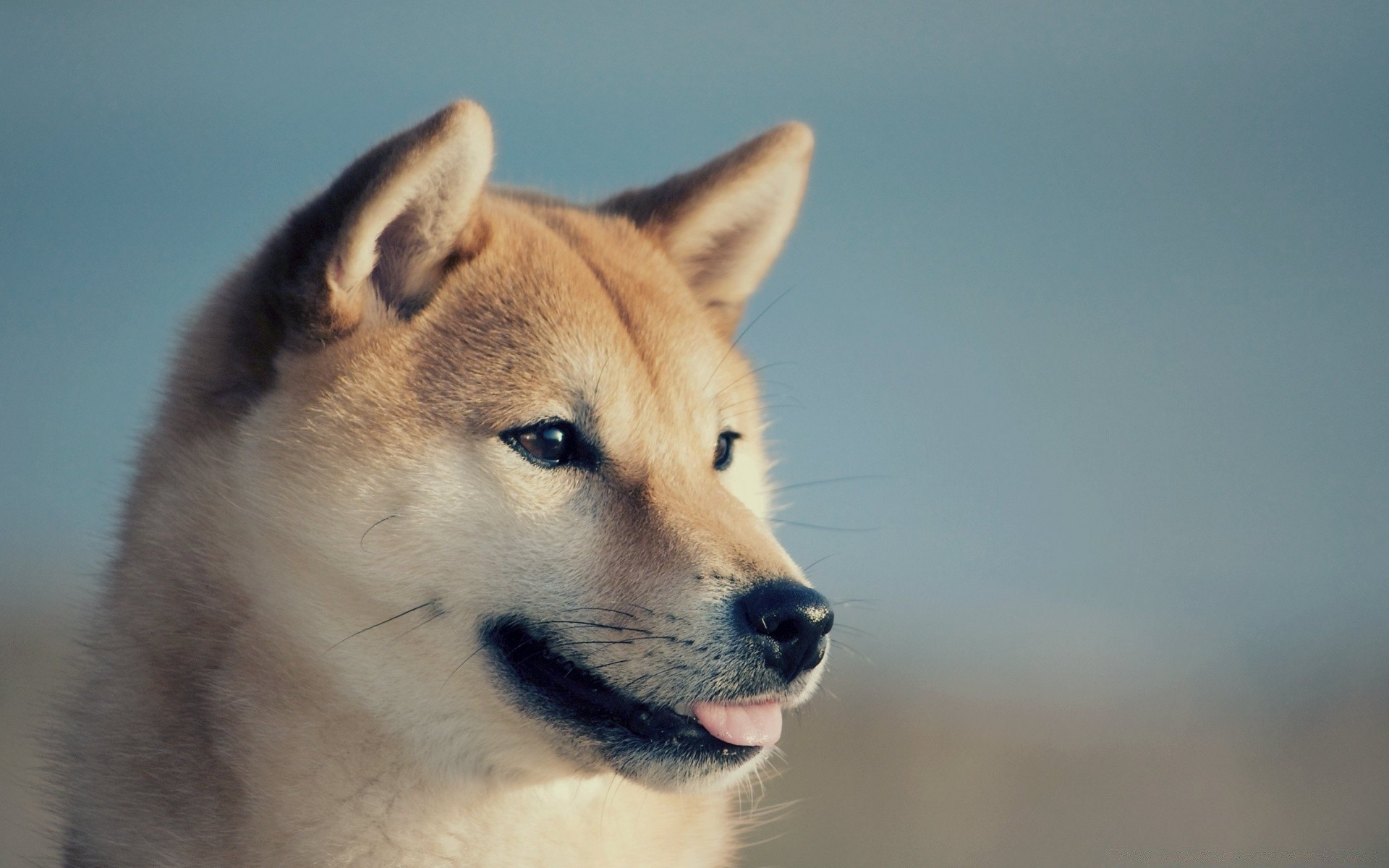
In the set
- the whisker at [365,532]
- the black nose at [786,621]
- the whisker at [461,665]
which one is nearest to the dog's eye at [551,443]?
the whisker at [365,532]

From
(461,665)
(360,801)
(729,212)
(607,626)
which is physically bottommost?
(360,801)

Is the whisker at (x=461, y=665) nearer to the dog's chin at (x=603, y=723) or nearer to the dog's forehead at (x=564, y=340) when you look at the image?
the dog's chin at (x=603, y=723)

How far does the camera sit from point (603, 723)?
2934mm

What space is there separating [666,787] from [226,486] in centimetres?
138

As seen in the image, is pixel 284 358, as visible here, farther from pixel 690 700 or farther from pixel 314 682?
pixel 690 700

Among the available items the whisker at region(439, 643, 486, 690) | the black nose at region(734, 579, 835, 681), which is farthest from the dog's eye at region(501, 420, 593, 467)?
the black nose at region(734, 579, 835, 681)

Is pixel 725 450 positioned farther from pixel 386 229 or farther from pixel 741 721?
pixel 386 229

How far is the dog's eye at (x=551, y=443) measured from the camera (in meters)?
3.08

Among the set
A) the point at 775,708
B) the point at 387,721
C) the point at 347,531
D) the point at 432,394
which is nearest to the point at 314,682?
the point at 387,721

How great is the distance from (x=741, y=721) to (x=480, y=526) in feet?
2.68

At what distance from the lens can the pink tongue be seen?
2906 millimetres

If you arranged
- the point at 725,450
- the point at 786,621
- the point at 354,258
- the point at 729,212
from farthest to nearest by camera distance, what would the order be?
the point at 729,212
the point at 725,450
the point at 354,258
the point at 786,621

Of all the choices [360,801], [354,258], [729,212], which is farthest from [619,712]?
[729,212]

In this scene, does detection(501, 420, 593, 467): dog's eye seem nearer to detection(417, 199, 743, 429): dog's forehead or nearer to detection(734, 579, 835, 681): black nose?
detection(417, 199, 743, 429): dog's forehead
